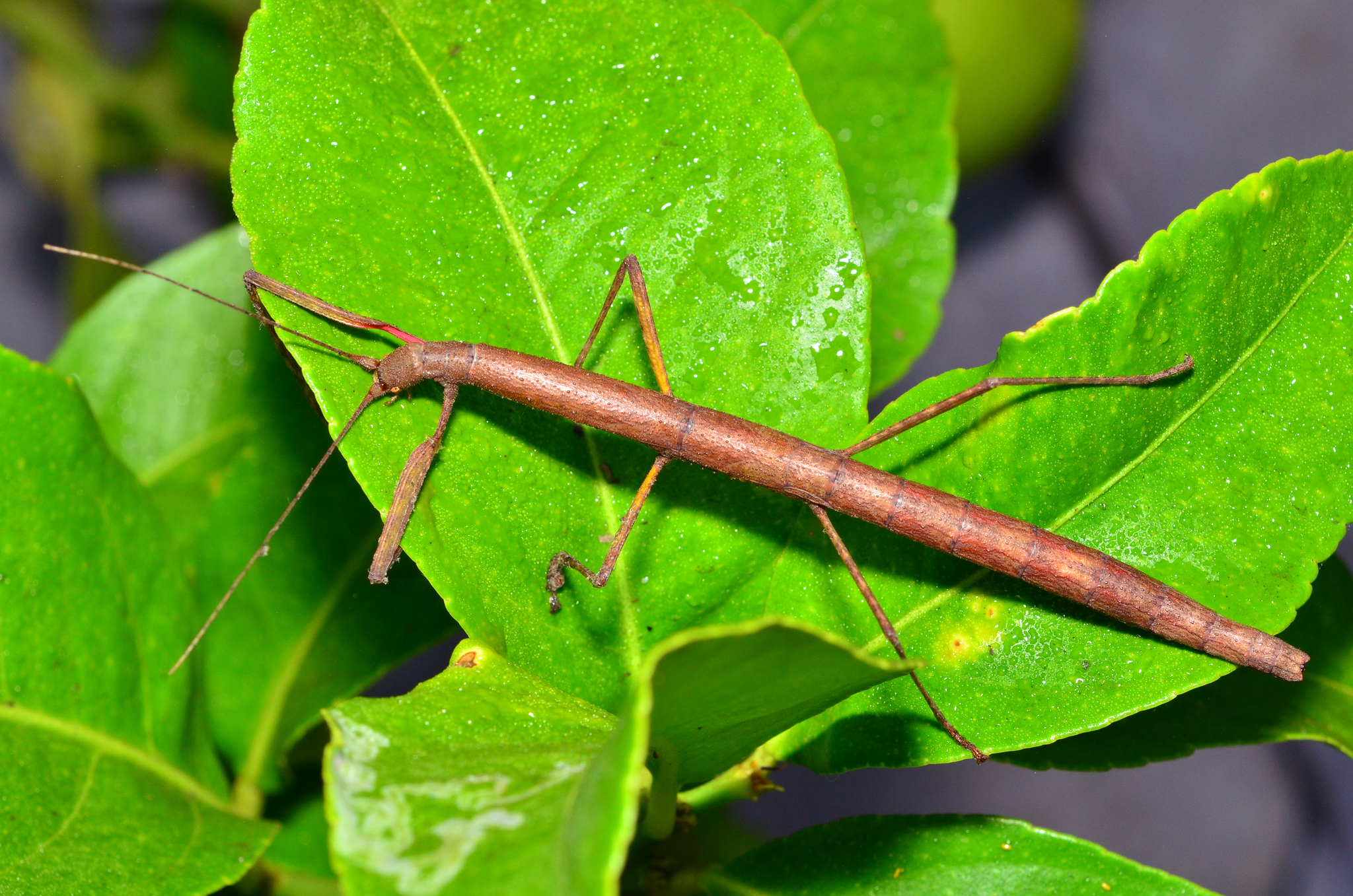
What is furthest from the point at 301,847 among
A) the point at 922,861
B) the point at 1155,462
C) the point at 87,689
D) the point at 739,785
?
the point at 1155,462

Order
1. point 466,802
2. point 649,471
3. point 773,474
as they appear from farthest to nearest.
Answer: point 773,474
point 649,471
point 466,802

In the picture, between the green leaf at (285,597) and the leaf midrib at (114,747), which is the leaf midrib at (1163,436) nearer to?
the green leaf at (285,597)

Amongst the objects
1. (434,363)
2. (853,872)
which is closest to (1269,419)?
(853,872)

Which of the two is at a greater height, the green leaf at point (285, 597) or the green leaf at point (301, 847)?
the green leaf at point (285, 597)

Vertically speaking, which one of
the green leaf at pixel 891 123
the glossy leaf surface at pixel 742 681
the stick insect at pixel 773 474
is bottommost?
the glossy leaf surface at pixel 742 681

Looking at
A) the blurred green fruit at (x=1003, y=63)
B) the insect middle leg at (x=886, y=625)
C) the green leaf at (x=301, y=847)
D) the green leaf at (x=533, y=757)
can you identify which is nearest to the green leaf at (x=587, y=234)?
the insect middle leg at (x=886, y=625)

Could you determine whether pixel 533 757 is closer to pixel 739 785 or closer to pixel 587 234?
pixel 739 785
